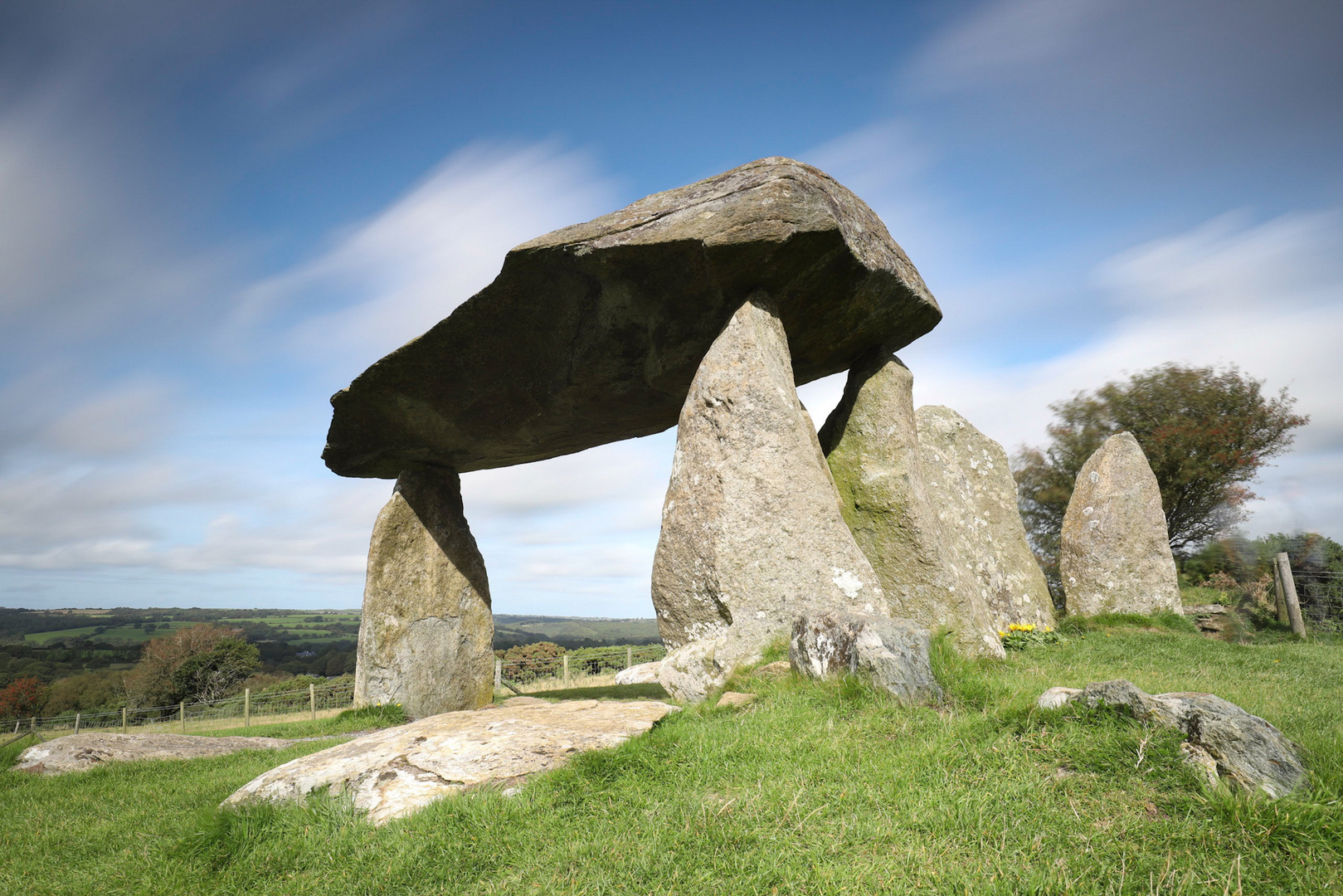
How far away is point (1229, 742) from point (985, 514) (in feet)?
28.4

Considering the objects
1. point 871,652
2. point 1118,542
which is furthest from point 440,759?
point 1118,542

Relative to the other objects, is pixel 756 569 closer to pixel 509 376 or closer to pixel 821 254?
pixel 821 254

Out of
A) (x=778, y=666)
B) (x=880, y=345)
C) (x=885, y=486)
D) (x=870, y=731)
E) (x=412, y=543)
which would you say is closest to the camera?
(x=870, y=731)

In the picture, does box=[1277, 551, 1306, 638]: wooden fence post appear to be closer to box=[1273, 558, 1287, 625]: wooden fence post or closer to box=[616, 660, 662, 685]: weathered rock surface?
box=[1273, 558, 1287, 625]: wooden fence post

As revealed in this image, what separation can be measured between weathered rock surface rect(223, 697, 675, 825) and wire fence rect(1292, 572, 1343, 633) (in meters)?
12.4

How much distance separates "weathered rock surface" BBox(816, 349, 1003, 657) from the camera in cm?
735

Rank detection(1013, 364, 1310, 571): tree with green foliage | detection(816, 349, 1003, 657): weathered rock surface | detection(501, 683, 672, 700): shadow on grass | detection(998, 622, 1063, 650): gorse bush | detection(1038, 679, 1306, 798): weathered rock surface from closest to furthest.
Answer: detection(1038, 679, 1306, 798): weathered rock surface
detection(816, 349, 1003, 657): weathered rock surface
detection(998, 622, 1063, 650): gorse bush
detection(501, 683, 672, 700): shadow on grass
detection(1013, 364, 1310, 571): tree with green foliage

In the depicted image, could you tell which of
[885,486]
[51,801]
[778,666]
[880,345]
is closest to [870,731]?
[778,666]

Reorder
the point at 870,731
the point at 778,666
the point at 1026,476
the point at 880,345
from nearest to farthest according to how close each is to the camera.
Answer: the point at 870,731
the point at 778,666
the point at 880,345
the point at 1026,476

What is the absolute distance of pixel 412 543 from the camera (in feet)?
36.9

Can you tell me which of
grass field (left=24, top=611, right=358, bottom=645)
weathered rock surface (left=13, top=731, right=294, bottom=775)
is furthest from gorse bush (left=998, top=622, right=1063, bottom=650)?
grass field (left=24, top=611, right=358, bottom=645)

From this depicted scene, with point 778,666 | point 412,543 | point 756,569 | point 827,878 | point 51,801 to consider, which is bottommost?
point 51,801

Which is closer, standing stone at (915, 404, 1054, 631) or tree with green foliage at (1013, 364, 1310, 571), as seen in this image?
standing stone at (915, 404, 1054, 631)

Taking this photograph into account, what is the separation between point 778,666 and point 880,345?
4.91 meters
